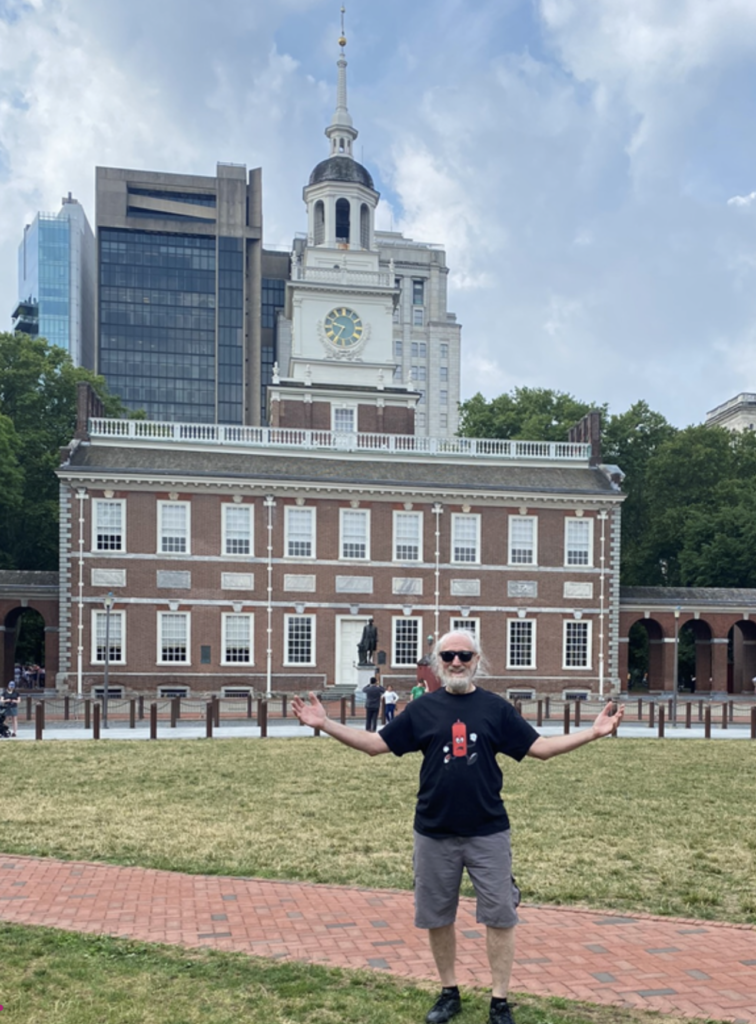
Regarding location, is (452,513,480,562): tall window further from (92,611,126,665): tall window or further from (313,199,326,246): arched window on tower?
(313,199,326,246): arched window on tower

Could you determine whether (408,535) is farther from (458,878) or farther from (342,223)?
(458,878)

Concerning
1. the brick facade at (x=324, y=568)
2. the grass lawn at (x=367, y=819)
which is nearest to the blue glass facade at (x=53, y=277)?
the brick facade at (x=324, y=568)

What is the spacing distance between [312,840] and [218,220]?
139420 mm

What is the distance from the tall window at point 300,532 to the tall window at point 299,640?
2.54 metres

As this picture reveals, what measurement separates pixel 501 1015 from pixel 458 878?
0.81m

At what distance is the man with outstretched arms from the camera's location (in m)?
5.93

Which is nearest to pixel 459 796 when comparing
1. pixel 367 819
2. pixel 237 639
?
pixel 367 819

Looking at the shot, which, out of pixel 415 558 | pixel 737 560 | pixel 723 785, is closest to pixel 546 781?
pixel 723 785

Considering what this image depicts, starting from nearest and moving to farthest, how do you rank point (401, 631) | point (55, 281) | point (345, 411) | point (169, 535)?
point (169, 535) → point (401, 631) → point (345, 411) → point (55, 281)

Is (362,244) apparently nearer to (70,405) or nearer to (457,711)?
(70,405)

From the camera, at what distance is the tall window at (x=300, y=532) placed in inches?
1497

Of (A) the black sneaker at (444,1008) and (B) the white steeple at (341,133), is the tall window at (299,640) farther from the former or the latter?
(A) the black sneaker at (444,1008)

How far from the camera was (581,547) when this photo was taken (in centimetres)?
3984

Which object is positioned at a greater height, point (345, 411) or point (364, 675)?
point (345, 411)
